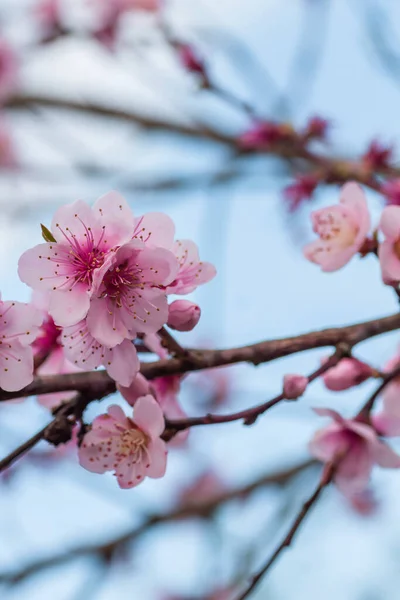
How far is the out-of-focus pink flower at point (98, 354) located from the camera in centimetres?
101

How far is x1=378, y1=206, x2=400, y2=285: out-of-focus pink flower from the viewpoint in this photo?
3.73 feet

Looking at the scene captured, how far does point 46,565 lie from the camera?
2.38 metres

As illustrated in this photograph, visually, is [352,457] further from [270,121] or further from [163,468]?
[270,121]

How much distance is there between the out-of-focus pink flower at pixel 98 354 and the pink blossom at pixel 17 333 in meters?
0.07

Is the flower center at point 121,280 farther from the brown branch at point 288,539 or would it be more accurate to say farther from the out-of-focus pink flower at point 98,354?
the brown branch at point 288,539

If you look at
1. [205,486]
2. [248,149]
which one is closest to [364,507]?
[205,486]

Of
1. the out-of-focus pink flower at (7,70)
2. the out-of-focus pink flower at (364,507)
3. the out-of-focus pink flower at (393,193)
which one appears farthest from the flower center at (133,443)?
the out-of-focus pink flower at (364,507)

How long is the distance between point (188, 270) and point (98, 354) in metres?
0.20

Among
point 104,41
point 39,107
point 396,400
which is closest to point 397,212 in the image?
point 396,400

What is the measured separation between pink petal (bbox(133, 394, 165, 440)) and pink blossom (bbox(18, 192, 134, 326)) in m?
0.19

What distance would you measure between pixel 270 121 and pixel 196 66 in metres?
0.37

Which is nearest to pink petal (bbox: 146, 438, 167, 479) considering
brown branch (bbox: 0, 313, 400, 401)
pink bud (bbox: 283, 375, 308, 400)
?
brown branch (bbox: 0, 313, 400, 401)

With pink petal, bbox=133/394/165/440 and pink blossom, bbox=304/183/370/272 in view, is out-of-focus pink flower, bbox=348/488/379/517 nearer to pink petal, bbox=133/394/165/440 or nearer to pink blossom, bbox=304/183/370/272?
pink blossom, bbox=304/183/370/272

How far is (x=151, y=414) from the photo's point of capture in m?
1.09
